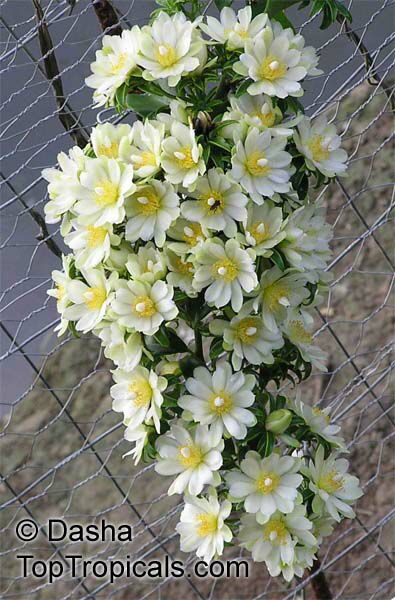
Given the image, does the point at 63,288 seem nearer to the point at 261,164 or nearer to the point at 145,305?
the point at 145,305

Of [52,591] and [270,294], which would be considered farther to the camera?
[52,591]

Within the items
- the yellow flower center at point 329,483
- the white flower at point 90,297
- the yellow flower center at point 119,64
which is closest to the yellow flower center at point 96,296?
the white flower at point 90,297

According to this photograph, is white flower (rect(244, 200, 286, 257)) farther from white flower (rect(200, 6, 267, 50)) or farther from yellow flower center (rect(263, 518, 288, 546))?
yellow flower center (rect(263, 518, 288, 546))

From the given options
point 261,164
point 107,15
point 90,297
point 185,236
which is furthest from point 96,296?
point 107,15

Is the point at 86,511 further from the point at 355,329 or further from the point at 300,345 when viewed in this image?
the point at 300,345

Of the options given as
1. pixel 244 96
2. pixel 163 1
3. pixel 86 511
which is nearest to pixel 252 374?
pixel 244 96

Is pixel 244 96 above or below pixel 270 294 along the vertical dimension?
above

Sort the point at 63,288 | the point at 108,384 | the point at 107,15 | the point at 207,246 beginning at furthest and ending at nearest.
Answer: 1. the point at 108,384
2. the point at 107,15
3. the point at 63,288
4. the point at 207,246
